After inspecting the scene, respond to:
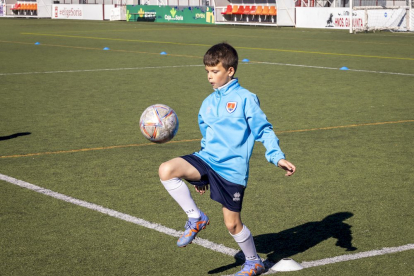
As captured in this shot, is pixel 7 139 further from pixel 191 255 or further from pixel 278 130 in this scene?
pixel 191 255

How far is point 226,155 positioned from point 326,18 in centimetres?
3685

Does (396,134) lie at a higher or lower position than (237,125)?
lower

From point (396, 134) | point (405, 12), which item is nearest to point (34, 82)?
point (396, 134)

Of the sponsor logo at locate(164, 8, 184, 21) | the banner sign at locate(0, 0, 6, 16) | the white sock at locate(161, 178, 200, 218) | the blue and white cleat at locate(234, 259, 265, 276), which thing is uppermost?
the banner sign at locate(0, 0, 6, 16)

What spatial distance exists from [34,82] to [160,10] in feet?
128

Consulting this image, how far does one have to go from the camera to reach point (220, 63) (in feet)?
15.4

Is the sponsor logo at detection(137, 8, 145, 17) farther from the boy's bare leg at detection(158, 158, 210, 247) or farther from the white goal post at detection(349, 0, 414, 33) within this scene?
the boy's bare leg at detection(158, 158, 210, 247)

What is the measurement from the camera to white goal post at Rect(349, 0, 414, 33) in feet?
119

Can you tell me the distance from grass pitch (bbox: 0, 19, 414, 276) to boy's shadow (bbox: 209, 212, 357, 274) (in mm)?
16

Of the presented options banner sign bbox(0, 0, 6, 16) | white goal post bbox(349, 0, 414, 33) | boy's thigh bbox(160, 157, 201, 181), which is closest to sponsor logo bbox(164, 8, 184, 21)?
white goal post bbox(349, 0, 414, 33)

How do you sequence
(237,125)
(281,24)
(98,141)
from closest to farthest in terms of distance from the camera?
(237,125)
(98,141)
(281,24)

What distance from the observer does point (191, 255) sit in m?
5.29

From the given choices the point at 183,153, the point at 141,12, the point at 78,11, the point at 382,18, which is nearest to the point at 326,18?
the point at 382,18

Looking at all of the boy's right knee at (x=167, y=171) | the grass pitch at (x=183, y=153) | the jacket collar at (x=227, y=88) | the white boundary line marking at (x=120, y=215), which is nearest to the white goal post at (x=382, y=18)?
the grass pitch at (x=183, y=153)
